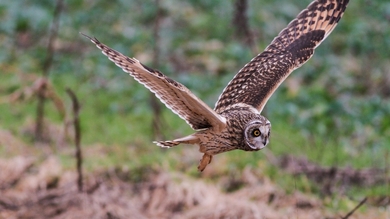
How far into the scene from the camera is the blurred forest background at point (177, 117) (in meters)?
7.92

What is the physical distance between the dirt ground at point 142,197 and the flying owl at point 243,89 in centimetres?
156

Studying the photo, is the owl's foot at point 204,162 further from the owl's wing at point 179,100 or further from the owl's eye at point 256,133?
the owl's eye at point 256,133

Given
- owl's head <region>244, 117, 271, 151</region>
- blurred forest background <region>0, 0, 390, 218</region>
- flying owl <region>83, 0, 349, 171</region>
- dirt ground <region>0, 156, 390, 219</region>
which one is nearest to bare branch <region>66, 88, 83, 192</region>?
blurred forest background <region>0, 0, 390, 218</region>

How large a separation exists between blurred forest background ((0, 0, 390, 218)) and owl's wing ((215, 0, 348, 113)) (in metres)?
0.64

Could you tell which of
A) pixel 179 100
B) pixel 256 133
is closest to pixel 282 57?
pixel 256 133

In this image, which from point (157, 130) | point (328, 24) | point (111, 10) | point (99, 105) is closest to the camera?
point (328, 24)

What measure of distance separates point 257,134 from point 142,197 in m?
3.07

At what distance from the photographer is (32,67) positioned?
1334cm

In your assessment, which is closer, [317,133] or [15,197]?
[15,197]

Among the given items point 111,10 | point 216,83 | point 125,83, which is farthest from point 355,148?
point 111,10

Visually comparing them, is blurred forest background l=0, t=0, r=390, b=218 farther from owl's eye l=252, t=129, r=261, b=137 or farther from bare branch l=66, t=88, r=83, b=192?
owl's eye l=252, t=129, r=261, b=137

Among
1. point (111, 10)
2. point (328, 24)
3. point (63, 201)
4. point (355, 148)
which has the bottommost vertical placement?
point (63, 201)

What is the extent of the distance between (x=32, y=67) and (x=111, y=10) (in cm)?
235

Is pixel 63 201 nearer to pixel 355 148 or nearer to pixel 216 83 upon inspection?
pixel 355 148
